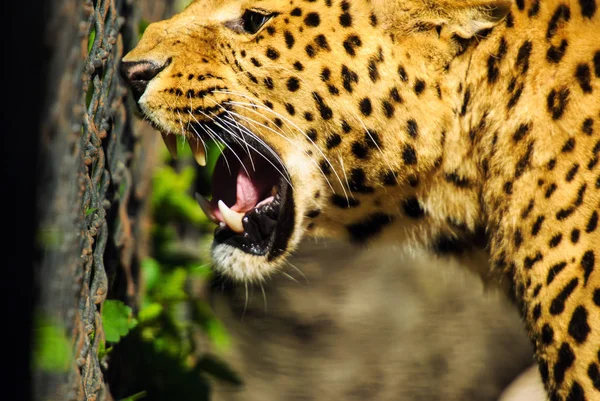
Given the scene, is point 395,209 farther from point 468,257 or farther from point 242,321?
point 242,321

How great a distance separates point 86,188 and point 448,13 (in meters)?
1.51

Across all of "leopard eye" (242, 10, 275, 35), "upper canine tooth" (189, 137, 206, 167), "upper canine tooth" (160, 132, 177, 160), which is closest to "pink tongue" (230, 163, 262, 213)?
"upper canine tooth" (189, 137, 206, 167)

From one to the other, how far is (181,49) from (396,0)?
89 cm

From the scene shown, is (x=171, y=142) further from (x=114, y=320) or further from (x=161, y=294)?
(x=161, y=294)

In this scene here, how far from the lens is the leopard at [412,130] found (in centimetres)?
338

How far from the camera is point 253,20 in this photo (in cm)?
383

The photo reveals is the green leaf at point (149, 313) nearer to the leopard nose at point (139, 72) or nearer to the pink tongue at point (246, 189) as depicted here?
the pink tongue at point (246, 189)

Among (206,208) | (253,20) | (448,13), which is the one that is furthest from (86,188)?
(448,13)

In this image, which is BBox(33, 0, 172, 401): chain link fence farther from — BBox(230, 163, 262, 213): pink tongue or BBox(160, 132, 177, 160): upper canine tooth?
BBox(230, 163, 262, 213): pink tongue

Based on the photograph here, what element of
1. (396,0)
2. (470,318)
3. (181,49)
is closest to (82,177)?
(181,49)

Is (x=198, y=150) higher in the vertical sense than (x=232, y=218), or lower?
higher

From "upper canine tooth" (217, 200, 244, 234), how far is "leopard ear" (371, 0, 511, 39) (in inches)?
42.0

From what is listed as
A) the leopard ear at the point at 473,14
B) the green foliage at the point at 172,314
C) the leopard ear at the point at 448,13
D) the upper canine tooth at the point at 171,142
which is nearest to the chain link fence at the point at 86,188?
the green foliage at the point at 172,314

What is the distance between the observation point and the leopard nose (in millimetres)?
3791
